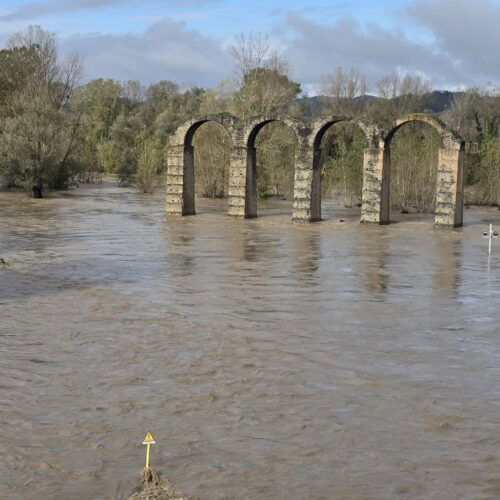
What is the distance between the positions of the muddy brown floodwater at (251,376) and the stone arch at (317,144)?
902 cm

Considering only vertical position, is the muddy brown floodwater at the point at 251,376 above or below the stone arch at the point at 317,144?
below

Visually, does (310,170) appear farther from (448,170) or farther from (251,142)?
(448,170)

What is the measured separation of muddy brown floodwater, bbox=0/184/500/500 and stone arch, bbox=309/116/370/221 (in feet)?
29.6

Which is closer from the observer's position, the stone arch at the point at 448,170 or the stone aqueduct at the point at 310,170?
the stone arch at the point at 448,170

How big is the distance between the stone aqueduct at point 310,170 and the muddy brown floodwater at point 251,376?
748cm

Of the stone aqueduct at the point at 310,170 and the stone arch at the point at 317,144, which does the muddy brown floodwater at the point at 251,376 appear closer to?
the stone aqueduct at the point at 310,170

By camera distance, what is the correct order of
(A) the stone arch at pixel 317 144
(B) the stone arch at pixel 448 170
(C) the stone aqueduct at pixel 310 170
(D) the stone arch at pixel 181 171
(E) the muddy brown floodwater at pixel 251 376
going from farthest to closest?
1. (D) the stone arch at pixel 181 171
2. (A) the stone arch at pixel 317 144
3. (C) the stone aqueduct at pixel 310 170
4. (B) the stone arch at pixel 448 170
5. (E) the muddy brown floodwater at pixel 251 376

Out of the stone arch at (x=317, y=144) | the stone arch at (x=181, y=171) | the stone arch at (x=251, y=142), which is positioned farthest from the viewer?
the stone arch at (x=181, y=171)

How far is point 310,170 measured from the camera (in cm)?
2570

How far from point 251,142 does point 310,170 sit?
2394mm

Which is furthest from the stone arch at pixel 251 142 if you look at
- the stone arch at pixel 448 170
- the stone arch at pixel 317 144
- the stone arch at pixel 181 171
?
the stone arch at pixel 448 170

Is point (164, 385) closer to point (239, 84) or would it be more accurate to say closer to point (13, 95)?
point (239, 84)

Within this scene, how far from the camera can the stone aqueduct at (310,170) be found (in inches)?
938

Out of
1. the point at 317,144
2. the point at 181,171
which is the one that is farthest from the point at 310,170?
the point at 181,171
